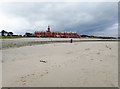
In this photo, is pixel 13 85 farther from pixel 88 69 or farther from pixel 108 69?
pixel 108 69

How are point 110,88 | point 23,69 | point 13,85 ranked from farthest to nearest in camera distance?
point 23,69 → point 13,85 → point 110,88

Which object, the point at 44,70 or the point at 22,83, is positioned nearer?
the point at 22,83

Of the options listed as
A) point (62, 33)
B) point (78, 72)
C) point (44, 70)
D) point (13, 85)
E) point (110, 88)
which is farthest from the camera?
point (62, 33)

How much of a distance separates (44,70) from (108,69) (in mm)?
2350

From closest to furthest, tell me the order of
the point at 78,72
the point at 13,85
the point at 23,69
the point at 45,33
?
the point at 13,85, the point at 78,72, the point at 23,69, the point at 45,33

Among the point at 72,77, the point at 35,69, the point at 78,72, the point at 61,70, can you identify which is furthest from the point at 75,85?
the point at 35,69

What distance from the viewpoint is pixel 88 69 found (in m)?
6.97

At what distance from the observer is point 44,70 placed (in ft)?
24.0

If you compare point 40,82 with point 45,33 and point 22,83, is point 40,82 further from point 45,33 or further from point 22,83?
point 45,33

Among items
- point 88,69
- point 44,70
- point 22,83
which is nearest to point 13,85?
point 22,83

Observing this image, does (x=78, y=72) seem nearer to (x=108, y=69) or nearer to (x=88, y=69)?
(x=88, y=69)

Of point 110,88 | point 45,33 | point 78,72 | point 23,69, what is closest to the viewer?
point 110,88

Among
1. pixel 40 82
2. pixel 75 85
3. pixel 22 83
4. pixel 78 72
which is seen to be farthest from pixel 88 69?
pixel 22 83

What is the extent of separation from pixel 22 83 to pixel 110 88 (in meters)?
2.67
